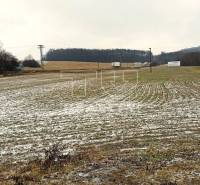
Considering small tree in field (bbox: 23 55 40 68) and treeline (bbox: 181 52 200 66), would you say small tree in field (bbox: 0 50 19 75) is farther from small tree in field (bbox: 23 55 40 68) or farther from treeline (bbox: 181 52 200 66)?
treeline (bbox: 181 52 200 66)

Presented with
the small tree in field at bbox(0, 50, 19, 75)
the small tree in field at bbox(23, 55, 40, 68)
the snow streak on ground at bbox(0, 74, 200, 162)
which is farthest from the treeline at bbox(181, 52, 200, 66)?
the snow streak on ground at bbox(0, 74, 200, 162)

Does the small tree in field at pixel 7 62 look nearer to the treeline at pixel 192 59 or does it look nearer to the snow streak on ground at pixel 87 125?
the treeline at pixel 192 59

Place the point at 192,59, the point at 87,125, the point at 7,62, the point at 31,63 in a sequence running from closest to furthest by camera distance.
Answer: the point at 87,125, the point at 7,62, the point at 31,63, the point at 192,59

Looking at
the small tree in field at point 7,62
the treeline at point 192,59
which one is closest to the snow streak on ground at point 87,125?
the small tree in field at point 7,62

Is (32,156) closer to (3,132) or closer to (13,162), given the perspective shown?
(13,162)

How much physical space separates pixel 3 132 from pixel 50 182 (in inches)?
354

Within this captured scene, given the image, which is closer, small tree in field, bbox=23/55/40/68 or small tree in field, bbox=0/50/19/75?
small tree in field, bbox=0/50/19/75

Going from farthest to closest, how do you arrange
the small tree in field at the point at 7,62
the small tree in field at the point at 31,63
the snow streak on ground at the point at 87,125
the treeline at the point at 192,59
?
the treeline at the point at 192,59, the small tree in field at the point at 31,63, the small tree in field at the point at 7,62, the snow streak on ground at the point at 87,125

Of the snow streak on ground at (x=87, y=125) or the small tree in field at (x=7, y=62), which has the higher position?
the small tree in field at (x=7, y=62)

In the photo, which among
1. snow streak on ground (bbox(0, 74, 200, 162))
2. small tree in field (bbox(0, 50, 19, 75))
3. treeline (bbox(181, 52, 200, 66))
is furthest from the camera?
treeline (bbox(181, 52, 200, 66))

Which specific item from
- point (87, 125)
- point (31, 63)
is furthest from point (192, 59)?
point (87, 125)

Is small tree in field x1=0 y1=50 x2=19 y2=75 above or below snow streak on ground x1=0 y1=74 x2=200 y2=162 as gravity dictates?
above

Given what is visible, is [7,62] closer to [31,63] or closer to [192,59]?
[31,63]

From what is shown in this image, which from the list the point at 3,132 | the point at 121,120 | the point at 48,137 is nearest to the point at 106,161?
the point at 48,137
